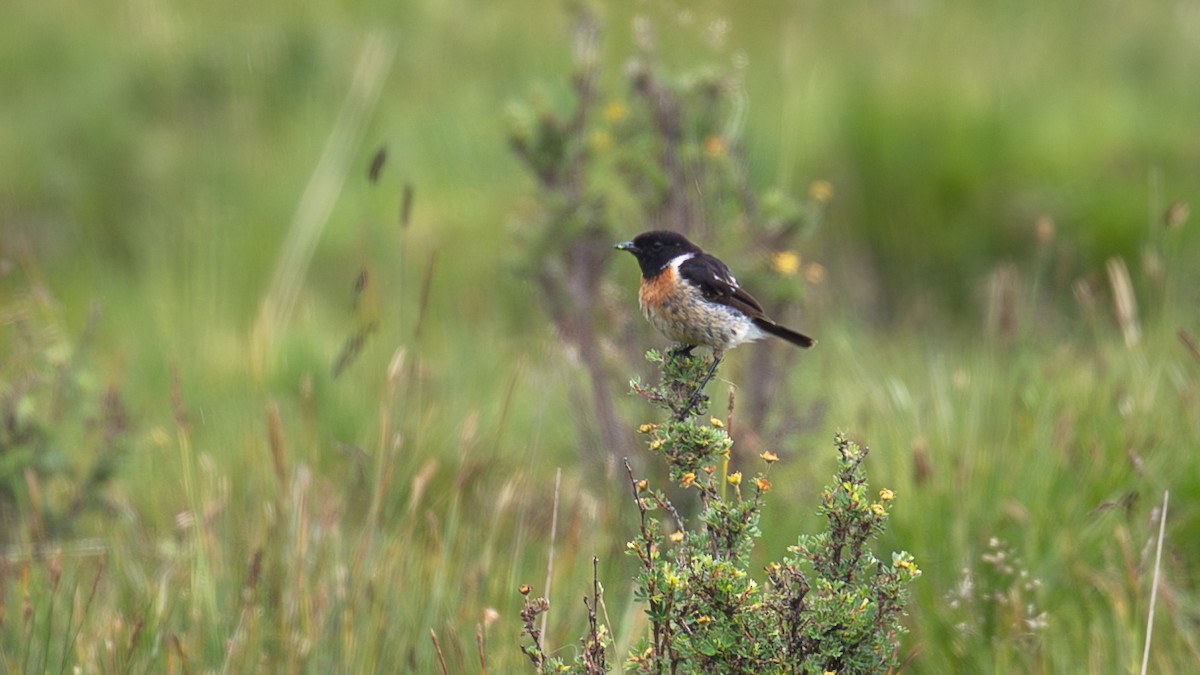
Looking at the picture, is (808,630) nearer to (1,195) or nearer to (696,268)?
(696,268)

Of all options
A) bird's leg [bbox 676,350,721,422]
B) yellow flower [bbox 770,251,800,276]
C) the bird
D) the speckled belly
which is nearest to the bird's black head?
the bird

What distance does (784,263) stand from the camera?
4.69 meters

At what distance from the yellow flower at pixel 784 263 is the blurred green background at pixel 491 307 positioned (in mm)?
487

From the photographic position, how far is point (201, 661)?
3.57 m

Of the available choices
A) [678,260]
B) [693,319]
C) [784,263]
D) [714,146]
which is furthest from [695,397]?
[714,146]

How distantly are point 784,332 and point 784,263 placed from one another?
758 millimetres

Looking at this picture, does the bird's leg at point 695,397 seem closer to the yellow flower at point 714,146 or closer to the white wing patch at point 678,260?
the white wing patch at point 678,260

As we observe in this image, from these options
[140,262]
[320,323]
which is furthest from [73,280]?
[320,323]

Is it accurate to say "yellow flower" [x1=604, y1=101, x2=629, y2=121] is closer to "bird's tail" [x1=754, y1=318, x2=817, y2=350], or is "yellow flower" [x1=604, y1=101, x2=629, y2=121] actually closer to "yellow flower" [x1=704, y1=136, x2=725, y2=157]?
"yellow flower" [x1=704, y1=136, x2=725, y2=157]

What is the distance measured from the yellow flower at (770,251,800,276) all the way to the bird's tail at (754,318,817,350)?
669 millimetres

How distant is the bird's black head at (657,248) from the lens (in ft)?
12.9

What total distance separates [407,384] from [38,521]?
1.13m

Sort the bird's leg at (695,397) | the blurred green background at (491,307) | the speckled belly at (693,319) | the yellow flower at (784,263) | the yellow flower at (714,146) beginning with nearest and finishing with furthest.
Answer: the bird's leg at (695,397)
the speckled belly at (693,319)
the blurred green background at (491,307)
the yellow flower at (784,263)
the yellow flower at (714,146)

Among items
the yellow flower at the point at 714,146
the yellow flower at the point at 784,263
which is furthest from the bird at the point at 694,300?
the yellow flower at the point at 714,146
